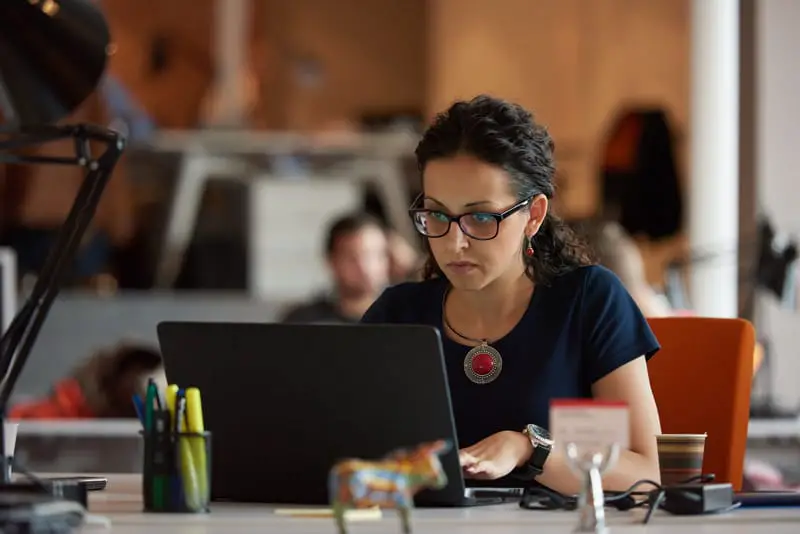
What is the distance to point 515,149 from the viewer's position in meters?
2.00

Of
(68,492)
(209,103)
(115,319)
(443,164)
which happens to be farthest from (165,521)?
(209,103)

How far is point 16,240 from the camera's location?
23.2ft

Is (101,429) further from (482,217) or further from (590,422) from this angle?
(590,422)

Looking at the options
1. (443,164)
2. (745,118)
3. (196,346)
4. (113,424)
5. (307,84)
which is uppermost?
(307,84)

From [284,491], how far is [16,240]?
18.6 feet

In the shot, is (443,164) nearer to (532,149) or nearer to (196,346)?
(532,149)

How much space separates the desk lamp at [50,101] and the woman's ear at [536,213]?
23.6 inches

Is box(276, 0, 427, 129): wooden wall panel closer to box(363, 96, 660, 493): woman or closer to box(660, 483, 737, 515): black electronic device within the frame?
box(363, 96, 660, 493): woman

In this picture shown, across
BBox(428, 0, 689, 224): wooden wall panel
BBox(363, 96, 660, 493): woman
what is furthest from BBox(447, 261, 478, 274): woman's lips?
BBox(428, 0, 689, 224): wooden wall panel

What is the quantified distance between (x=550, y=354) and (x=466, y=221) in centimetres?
28

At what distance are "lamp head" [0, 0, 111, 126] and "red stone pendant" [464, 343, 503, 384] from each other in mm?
677

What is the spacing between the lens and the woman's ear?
2057 mm

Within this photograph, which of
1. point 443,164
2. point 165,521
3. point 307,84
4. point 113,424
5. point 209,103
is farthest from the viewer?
point 307,84

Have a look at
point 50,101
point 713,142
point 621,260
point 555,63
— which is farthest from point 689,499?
point 555,63
